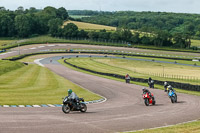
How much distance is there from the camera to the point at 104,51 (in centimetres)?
13562

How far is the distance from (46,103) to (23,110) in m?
4.34

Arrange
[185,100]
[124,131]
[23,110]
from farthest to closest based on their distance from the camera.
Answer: [185,100] < [23,110] < [124,131]

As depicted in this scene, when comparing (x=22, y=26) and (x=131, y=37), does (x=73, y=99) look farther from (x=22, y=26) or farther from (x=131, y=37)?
(x=22, y=26)

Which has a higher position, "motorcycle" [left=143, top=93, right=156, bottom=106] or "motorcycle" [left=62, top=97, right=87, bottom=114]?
"motorcycle" [left=62, top=97, right=87, bottom=114]

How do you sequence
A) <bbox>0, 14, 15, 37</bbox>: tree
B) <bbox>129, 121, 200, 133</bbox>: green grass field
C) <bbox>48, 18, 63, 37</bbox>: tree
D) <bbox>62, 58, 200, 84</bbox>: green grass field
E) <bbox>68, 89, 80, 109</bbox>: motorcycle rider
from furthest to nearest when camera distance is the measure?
<bbox>0, 14, 15, 37</bbox>: tree → <bbox>48, 18, 63, 37</bbox>: tree → <bbox>62, 58, 200, 84</bbox>: green grass field → <bbox>68, 89, 80, 109</bbox>: motorcycle rider → <bbox>129, 121, 200, 133</bbox>: green grass field

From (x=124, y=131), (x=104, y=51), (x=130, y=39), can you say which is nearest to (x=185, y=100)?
(x=124, y=131)

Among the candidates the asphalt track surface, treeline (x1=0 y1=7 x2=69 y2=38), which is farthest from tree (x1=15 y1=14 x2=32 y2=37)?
the asphalt track surface

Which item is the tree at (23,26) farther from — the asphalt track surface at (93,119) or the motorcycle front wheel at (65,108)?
the motorcycle front wheel at (65,108)

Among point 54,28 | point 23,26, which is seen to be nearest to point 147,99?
point 54,28

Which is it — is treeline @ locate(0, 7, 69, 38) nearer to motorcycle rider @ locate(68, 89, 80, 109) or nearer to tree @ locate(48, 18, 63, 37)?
tree @ locate(48, 18, 63, 37)

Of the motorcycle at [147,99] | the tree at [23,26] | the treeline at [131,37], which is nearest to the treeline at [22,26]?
the tree at [23,26]

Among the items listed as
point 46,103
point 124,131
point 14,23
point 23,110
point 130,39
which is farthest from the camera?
point 14,23

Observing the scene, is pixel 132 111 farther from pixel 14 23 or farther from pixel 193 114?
pixel 14 23

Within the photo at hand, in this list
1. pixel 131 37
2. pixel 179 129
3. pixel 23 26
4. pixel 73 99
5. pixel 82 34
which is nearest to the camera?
pixel 179 129
